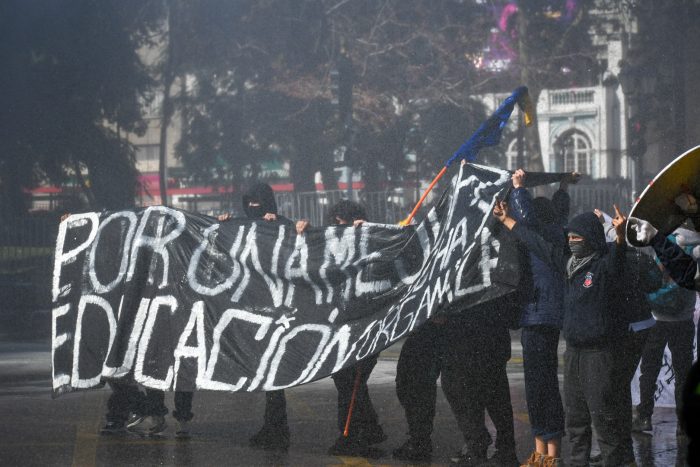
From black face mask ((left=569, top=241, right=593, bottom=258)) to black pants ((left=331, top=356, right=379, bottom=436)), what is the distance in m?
1.54

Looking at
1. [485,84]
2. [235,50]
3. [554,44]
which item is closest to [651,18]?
[554,44]

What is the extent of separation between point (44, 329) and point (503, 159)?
26618 mm

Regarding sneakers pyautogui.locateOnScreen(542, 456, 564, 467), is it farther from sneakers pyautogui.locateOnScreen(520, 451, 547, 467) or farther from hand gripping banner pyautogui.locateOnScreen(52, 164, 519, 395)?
hand gripping banner pyautogui.locateOnScreen(52, 164, 519, 395)

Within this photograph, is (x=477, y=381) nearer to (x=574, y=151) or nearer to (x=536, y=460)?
(x=536, y=460)

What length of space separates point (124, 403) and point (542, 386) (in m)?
3.04

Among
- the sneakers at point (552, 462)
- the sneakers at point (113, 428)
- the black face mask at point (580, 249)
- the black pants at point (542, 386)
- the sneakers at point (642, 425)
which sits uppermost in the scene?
the black face mask at point (580, 249)

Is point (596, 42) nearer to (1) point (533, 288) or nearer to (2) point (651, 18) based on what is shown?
(2) point (651, 18)

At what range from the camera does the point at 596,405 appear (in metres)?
6.42

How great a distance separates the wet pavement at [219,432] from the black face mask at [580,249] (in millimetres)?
1429

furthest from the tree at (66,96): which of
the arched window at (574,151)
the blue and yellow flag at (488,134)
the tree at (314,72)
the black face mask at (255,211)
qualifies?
the arched window at (574,151)

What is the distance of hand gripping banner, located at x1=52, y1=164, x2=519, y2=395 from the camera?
23.2ft

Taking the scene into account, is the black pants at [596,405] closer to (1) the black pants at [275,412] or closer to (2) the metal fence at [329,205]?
(1) the black pants at [275,412]

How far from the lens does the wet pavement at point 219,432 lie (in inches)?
279

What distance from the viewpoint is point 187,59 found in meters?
36.3
